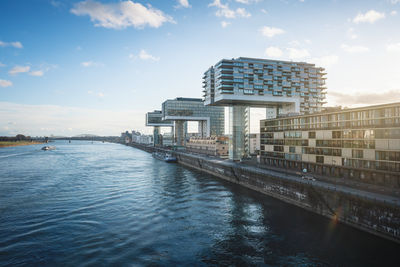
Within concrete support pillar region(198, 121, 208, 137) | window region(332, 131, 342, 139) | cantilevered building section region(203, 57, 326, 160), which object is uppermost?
cantilevered building section region(203, 57, 326, 160)

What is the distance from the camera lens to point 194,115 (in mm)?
159875

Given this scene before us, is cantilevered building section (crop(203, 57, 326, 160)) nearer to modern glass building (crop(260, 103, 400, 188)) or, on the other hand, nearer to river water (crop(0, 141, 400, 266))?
modern glass building (crop(260, 103, 400, 188))

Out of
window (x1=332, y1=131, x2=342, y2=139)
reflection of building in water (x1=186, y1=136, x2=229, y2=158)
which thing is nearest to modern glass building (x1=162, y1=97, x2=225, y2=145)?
reflection of building in water (x1=186, y1=136, x2=229, y2=158)

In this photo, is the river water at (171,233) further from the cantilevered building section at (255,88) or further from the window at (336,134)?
the cantilevered building section at (255,88)

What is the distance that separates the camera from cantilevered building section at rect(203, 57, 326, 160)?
83.3 metres

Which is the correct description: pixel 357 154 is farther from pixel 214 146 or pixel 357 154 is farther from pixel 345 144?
pixel 214 146

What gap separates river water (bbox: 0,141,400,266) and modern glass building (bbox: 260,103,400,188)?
14784mm

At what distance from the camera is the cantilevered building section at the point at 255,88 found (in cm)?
8331

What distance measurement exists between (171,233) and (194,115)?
13448cm

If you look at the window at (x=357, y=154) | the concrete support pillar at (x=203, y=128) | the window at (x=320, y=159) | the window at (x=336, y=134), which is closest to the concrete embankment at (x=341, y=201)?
the window at (x=357, y=154)

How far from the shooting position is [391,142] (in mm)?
36500

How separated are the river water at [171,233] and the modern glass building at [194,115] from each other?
113512 mm

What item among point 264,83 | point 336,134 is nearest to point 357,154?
point 336,134

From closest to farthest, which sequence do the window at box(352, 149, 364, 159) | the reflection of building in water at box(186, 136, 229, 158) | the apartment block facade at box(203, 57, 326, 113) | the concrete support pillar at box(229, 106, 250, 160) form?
1. the window at box(352, 149, 364, 159)
2. the apartment block facade at box(203, 57, 326, 113)
3. the concrete support pillar at box(229, 106, 250, 160)
4. the reflection of building in water at box(186, 136, 229, 158)
